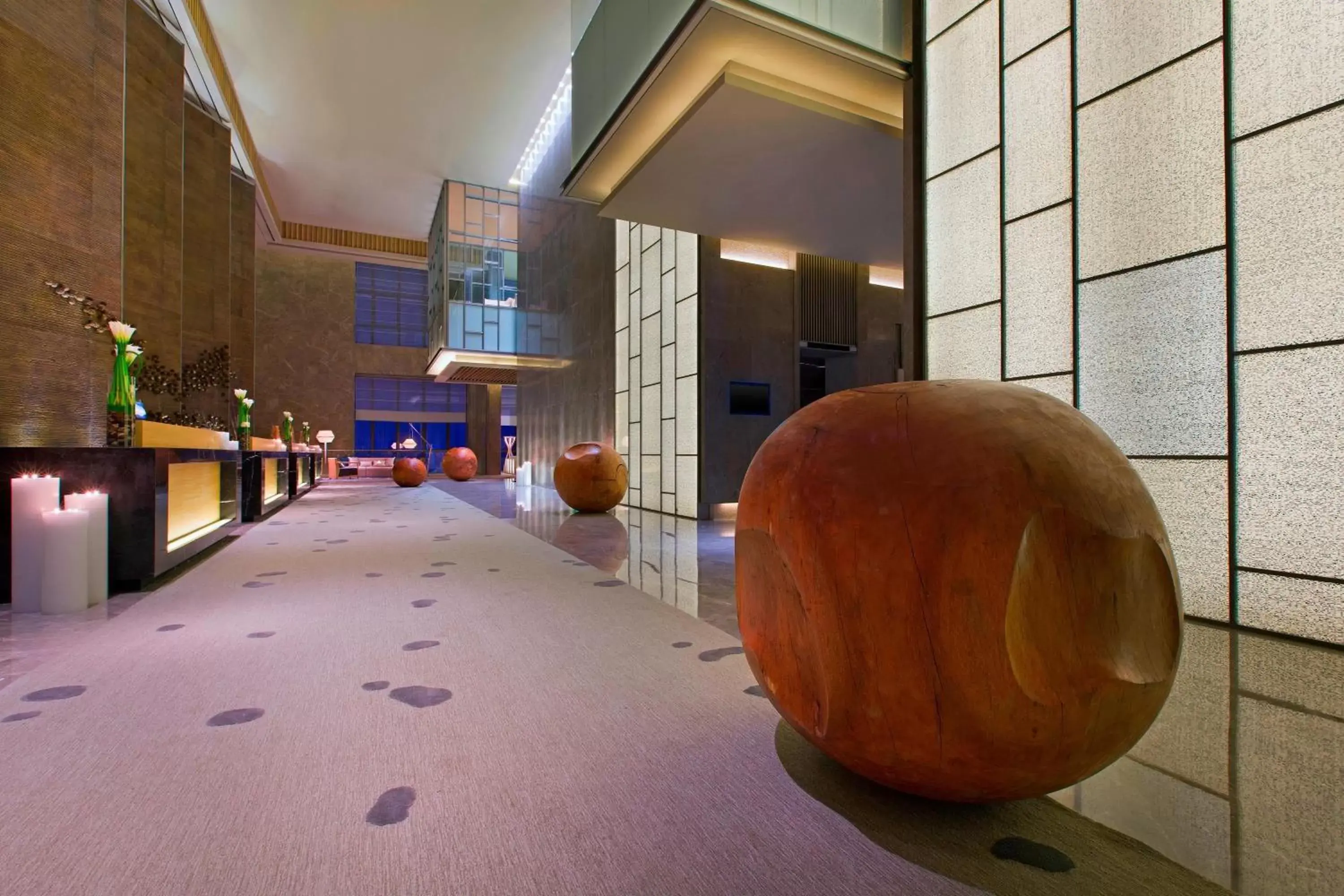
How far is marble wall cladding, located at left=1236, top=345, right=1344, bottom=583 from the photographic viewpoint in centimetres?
238

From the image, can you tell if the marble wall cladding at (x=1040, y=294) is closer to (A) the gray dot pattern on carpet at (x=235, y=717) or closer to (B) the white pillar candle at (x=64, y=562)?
(A) the gray dot pattern on carpet at (x=235, y=717)

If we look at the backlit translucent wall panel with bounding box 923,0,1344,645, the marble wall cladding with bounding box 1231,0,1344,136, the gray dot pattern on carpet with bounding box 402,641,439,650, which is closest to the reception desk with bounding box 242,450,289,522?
the gray dot pattern on carpet with bounding box 402,641,439,650

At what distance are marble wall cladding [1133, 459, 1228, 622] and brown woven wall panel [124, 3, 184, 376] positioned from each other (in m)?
10.4

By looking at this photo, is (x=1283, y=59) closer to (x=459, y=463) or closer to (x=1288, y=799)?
(x=1288, y=799)

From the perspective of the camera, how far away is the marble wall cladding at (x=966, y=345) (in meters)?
3.62

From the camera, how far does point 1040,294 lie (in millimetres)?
3369

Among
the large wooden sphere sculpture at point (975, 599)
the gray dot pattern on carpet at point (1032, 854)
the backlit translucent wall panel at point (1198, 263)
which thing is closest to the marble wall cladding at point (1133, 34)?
the backlit translucent wall panel at point (1198, 263)

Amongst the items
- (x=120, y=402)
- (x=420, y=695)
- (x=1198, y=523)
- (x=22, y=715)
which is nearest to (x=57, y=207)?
(x=120, y=402)

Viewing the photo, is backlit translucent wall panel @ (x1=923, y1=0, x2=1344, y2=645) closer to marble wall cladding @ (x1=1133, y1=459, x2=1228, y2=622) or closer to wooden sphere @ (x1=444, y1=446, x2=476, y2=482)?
marble wall cladding @ (x1=1133, y1=459, x2=1228, y2=622)

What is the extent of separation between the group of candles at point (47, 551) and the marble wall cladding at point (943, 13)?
5.53 metres

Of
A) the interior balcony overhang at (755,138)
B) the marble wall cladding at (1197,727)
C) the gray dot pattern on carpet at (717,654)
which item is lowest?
the gray dot pattern on carpet at (717,654)

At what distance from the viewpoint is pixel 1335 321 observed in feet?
7.79

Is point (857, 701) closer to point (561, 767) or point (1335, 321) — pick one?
point (561, 767)

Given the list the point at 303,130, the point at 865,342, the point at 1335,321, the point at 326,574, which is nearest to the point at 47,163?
the point at 326,574
